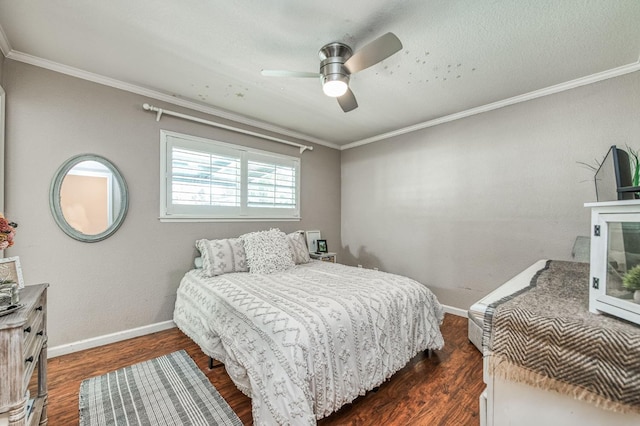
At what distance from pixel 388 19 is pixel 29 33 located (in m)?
2.59

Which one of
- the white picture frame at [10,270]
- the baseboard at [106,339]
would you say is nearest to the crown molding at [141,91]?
the white picture frame at [10,270]

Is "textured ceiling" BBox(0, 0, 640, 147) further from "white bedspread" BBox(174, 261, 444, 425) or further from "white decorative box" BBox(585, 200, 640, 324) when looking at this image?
"white bedspread" BBox(174, 261, 444, 425)

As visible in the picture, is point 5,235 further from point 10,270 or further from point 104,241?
point 104,241

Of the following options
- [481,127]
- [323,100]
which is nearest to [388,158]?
[481,127]

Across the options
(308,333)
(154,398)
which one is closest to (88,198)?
(154,398)

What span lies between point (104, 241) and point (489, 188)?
4164 millimetres

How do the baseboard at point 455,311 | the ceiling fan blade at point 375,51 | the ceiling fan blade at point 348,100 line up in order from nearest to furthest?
the ceiling fan blade at point 375,51, the ceiling fan blade at point 348,100, the baseboard at point 455,311

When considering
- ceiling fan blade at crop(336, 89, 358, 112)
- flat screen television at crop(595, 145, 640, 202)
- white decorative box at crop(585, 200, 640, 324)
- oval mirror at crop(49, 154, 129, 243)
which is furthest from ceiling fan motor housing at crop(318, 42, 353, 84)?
oval mirror at crop(49, 154, 129, 243)

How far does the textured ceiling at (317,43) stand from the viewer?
5.41ft

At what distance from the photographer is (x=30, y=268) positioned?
2188mm

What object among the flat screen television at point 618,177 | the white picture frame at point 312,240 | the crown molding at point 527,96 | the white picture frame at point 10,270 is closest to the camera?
the flat screen television at point 618,177

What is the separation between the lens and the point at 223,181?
3.30 metres

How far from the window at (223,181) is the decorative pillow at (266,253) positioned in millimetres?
649

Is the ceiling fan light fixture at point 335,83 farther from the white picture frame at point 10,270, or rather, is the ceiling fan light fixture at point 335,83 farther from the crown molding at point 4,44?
the crown molding at point 4,44
